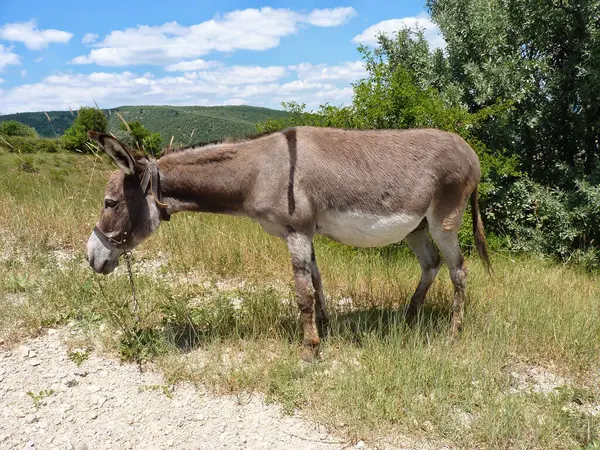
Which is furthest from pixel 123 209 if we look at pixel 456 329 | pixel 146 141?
pixel 456 329

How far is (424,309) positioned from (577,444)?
2290 millimetres

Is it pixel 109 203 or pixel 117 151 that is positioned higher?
pixel 117 151

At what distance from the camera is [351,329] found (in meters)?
4.73

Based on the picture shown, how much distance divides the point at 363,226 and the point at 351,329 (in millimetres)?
1340

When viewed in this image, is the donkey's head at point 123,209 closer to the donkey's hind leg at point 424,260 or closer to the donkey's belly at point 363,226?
the donkey's belly at point 363,226

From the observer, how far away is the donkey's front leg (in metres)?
3.87

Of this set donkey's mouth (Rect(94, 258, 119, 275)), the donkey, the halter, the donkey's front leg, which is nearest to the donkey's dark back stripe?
the donkey

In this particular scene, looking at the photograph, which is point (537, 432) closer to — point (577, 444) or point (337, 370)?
point (577, 444)

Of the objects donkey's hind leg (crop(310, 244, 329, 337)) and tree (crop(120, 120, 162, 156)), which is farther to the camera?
donkey's hind leg (crop(310, 244, 329, 337))

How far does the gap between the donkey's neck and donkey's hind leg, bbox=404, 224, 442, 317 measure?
2.02 m

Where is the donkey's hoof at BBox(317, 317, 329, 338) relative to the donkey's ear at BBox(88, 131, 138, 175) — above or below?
below

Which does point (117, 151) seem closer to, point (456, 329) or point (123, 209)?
point (123, 209)

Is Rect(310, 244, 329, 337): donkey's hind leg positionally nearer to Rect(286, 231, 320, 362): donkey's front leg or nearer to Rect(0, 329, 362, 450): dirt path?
Rect(286, 231, 320, 362): donkey's front leg

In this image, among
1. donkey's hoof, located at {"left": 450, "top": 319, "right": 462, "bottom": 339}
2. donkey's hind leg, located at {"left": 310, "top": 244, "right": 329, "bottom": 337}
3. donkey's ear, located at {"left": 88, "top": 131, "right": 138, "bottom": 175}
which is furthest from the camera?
donkey's hind leg, located at {"left": 310, "top": 244, "right": 329, "bottom": 337}
